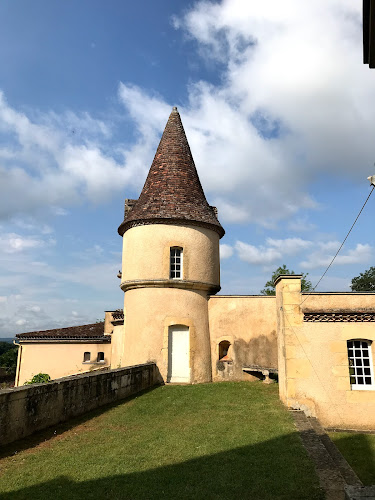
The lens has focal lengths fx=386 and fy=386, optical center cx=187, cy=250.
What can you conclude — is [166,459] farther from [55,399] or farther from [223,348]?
[223,348]

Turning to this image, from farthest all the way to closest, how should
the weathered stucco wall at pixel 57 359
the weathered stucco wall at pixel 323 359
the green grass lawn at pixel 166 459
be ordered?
the weathered stucco wall at pixel 57 359 < the weathered stucco wall at pixel 323 359 < the green grass lawn at pixel 166 459

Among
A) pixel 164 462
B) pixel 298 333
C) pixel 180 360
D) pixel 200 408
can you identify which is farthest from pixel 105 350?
pixel 164 462

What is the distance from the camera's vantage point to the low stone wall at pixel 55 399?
24.5 feet

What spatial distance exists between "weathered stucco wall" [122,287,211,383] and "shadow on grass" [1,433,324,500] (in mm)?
9545

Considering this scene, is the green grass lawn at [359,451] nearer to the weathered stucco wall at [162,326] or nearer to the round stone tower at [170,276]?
the weathered stucco wall at [162,326]

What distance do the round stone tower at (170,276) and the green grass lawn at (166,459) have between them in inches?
215

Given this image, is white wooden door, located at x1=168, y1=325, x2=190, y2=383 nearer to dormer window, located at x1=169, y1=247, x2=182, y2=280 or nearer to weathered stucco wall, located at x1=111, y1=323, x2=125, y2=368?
dormer window, located at x1=169, y1=247, x2=182, y2=280

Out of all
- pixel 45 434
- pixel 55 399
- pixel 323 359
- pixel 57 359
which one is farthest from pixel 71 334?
pixel 323 359

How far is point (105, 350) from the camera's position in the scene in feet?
77.7

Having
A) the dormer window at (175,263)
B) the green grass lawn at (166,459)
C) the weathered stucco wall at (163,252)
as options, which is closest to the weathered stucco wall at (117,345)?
the weathered stucco wall at (163,252)

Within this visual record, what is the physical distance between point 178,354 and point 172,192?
7406 mm

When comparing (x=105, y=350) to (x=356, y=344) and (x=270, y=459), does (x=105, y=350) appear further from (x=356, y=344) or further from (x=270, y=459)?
(x=270, y=459)

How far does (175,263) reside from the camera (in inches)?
687

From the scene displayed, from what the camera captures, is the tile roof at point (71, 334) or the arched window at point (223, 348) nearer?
the arched window at point (223, 348)
